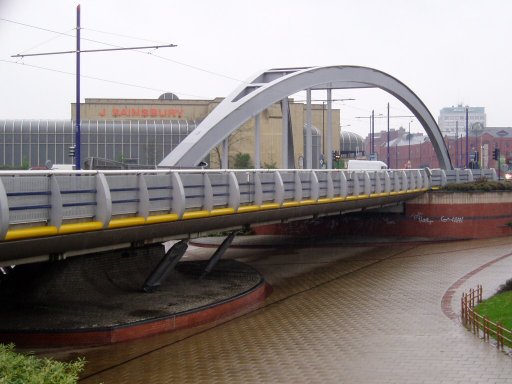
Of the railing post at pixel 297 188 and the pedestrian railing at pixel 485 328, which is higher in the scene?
the railing post at pixel 297 188

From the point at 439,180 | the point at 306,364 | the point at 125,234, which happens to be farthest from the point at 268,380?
the point at 439,180

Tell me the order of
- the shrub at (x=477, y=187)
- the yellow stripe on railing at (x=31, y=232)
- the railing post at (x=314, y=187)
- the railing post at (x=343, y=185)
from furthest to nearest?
the shrub at (x=477, y=187) → the railing post at (x=343, y=185) → the railing post at (x=314, y=187) → the yellow stripe on railing at (x=31, y=232)

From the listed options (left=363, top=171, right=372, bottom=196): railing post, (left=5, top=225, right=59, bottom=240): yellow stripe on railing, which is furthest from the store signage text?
(left=5, top=225, right=59, bottom=240): yellow stripe on railing

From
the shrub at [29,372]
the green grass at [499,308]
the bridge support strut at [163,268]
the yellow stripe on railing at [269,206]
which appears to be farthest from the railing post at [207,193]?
the shrub at [29,372]

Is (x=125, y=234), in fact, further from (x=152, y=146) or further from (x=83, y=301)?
(x=152, y=146)

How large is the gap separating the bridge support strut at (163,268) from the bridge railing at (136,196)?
1360 mm

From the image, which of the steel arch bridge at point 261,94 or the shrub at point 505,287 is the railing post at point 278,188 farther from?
the shrub at point 505,287

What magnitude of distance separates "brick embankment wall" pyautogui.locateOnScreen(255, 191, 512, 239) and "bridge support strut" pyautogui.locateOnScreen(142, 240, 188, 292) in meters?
21.8

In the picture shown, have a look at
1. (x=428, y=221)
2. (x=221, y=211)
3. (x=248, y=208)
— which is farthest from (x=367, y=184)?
(x=221, y=211)

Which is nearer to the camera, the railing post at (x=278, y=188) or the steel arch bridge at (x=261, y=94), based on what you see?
the railing post at (x=278, y=188)

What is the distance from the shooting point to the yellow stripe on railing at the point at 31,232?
44.0 feet

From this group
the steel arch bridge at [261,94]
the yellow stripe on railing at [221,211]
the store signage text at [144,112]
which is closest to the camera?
the yellow stripe on railing at [221,211]

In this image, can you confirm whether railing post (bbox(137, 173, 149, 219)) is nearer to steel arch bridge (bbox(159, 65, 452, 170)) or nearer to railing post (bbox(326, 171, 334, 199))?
steel arch bridge (bbox(159, 65, 452, 170))

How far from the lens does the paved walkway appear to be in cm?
1442
